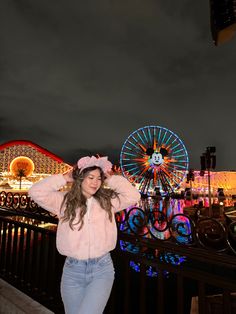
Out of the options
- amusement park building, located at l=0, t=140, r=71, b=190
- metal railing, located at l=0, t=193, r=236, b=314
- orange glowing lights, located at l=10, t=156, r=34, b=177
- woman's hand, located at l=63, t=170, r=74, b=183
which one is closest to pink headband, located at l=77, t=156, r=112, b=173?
woman's hand, located at l=63, t=170, r=74, b=183

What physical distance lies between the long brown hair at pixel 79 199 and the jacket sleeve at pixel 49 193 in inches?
2.6

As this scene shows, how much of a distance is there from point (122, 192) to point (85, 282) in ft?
2.37

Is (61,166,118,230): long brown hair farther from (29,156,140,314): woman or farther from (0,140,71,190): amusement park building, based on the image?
(0,140,71,190): amusement park building

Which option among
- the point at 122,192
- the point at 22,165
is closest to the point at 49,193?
the point at 122,192

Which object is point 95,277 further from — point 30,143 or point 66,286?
point 30,143

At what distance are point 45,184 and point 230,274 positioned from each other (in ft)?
25.0

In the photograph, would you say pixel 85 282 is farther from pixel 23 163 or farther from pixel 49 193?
pixel 23 163

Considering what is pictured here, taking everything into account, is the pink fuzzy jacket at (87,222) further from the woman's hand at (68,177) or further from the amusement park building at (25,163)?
the amusement park building at (25,163)

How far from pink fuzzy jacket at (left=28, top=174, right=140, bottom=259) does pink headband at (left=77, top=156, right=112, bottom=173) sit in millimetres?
111

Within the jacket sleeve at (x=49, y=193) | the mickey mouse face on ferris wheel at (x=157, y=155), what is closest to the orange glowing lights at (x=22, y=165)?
the mickey mouse face on ferris wheel at (x=157, y=155)

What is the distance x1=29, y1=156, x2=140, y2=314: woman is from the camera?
183 centimetres

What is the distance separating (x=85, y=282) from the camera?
1.85 m

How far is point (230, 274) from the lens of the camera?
7.61 metres

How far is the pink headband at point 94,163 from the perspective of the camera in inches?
79.3
